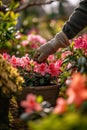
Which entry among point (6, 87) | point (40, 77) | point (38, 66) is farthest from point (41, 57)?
point (6, 87)

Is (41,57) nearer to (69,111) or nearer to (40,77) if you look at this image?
(40,77)

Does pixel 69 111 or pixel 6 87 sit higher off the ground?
pixel 6 87

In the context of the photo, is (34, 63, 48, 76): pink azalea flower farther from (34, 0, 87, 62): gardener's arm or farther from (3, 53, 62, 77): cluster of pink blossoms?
(34, 0, 87, 62): gardener's arm

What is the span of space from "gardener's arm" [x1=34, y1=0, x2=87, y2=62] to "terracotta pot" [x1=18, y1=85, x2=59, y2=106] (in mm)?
397

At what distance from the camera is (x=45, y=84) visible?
336 cm

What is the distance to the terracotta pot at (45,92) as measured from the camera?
308 cm

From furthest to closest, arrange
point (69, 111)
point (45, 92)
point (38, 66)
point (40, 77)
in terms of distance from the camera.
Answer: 1. point (38, 66)
2. point (40, 77)
3. point (45, 92)
4. point (69, 111)

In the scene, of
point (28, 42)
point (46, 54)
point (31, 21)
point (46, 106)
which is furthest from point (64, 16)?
point (46, 106)

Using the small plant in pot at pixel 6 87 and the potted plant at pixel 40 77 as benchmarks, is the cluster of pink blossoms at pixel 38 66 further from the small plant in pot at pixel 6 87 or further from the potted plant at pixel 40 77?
the small plant in pot at pixel 6 87

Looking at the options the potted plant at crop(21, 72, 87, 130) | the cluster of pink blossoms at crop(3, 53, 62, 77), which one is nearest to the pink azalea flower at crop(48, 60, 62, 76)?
the cluster of pink blossoms at crop(3, 53, 62, 77)

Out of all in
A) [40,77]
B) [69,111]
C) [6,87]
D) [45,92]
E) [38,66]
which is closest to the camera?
[69,111]

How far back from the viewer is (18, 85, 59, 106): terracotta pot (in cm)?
308

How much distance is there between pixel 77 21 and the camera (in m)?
3.47

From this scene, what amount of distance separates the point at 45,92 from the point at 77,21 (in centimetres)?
73
